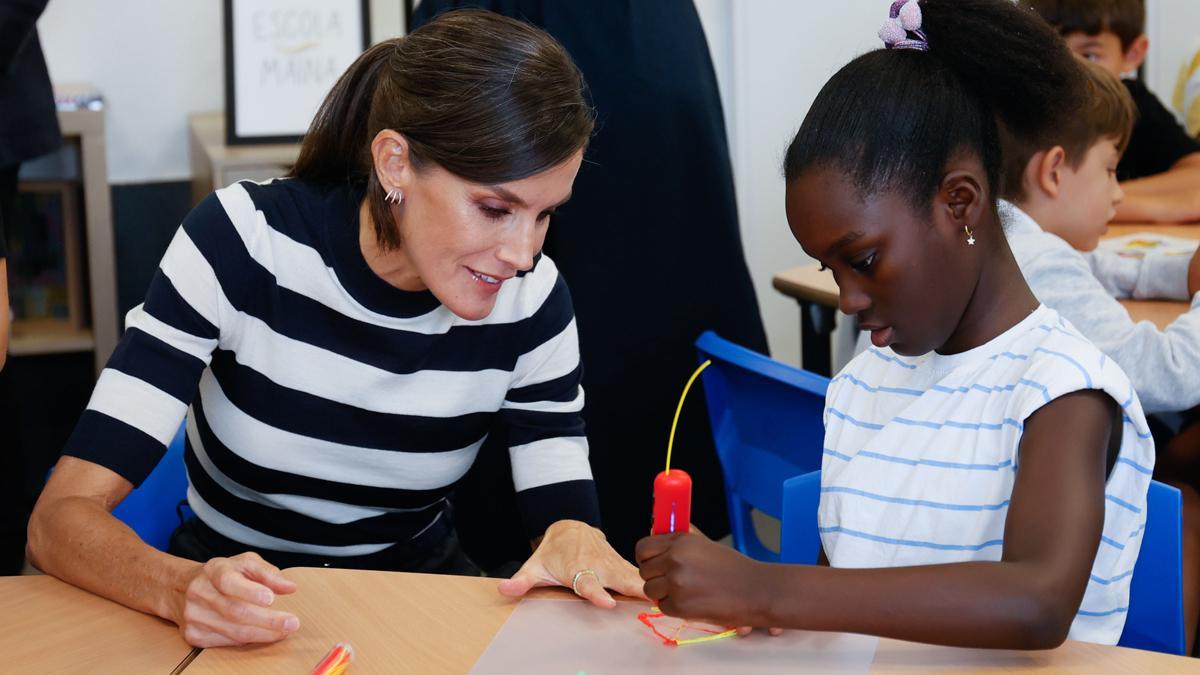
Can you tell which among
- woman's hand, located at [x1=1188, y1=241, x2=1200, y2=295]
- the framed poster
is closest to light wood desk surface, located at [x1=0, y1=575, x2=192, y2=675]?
woman's hand, located at [x1=1188, y1=241, x2=1200, y2=295]

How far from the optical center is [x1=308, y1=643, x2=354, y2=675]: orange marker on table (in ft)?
3.32

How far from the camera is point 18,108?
102 inches

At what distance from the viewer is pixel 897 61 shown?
1232 mm

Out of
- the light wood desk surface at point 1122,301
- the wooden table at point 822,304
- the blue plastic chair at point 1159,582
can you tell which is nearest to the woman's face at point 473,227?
the blue plastic chair at point 1159,582

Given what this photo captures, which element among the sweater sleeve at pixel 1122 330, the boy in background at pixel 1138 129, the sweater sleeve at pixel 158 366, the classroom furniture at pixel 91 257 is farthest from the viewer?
the classroom furniture at pixel 91 257

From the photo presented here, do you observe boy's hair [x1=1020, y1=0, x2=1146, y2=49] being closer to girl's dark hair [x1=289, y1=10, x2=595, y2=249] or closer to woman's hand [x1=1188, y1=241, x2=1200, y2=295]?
woman's hand [x1=1188, y1=241, x2=1200, y2=295]

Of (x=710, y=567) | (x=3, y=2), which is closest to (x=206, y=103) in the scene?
(x=3, y=2)

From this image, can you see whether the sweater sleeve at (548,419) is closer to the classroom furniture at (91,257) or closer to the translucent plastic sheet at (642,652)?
the translucent plastic sheet at (642,652)

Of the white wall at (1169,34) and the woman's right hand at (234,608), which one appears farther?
the white wall at (1169,34)

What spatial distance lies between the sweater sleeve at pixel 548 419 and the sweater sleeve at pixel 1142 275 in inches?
43.1

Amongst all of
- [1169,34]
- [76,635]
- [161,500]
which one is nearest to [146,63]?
[161,500]

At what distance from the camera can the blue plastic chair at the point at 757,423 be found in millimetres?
1658

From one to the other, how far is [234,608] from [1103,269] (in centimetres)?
171

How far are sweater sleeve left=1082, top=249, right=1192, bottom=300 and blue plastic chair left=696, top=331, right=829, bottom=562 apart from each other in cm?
78
